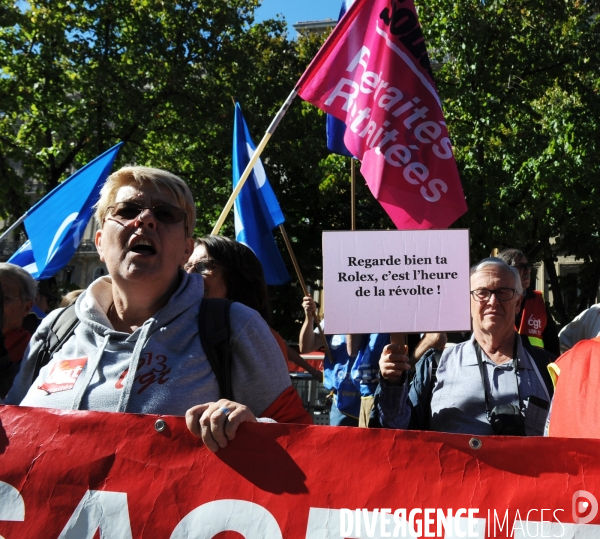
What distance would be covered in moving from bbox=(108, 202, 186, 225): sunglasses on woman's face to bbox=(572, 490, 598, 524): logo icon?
1.43 m

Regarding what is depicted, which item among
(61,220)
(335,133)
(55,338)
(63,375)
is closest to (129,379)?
(63,375)

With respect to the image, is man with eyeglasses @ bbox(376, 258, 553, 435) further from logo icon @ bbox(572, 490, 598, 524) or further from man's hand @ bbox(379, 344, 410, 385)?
logo icon @ bbox(572, 490, 598, 524)

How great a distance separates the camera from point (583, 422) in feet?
6.93

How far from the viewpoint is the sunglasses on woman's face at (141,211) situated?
2484 millimetres

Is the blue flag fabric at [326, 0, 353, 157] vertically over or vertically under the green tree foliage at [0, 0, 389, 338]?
under

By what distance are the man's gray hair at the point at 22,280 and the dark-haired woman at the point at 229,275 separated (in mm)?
1360

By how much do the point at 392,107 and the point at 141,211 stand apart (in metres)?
2.62

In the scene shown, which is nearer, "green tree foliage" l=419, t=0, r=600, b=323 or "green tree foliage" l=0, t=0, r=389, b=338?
"green tree foliage" l=419, t=0, r=600, b=323

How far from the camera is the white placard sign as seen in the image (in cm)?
260

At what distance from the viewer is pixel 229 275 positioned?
133 inches

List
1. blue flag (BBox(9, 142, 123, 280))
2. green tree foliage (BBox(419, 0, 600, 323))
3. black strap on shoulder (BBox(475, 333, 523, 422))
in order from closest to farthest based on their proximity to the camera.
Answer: black strap on shoulder (BBox(475, 333, 523, 422))
blue flag (BBox(9, 142, 123, 280))
green tree foliage (BBox(419, 0, 600, 323))

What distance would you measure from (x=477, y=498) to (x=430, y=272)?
0.83m

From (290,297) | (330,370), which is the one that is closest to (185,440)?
(330,370)

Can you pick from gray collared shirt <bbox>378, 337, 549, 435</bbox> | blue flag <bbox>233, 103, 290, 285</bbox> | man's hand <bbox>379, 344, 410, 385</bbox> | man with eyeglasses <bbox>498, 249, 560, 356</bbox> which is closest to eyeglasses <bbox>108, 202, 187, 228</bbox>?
man's hand <bbox>379, 344, 410, 385</bbox>
